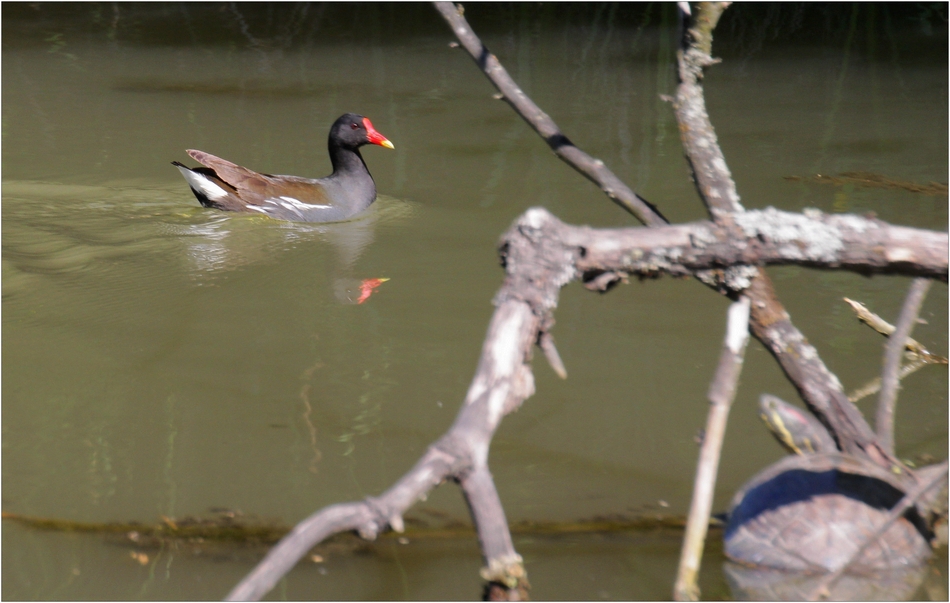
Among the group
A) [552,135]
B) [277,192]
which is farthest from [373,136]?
[552,135]

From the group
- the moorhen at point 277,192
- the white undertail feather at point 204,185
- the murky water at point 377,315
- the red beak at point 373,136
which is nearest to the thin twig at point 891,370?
the murky water at point 377,315

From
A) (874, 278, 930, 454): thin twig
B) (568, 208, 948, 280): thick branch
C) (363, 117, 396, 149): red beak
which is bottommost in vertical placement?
(363, 117, 396, 149): red beak

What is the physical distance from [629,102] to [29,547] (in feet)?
24.9

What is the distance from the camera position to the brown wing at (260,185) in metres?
6.58

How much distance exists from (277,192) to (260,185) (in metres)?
0.13

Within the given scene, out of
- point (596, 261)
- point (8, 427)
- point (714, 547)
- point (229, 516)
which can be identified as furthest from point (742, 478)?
point (8, 427)

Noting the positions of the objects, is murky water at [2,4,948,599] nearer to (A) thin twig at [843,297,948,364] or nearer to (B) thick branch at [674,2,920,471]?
(A) thin twig at [843,297,948,364]

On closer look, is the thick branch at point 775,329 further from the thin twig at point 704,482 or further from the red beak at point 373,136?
the red beak at point 373,136

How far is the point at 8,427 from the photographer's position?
352cm

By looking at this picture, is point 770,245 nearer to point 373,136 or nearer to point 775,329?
point 775,329

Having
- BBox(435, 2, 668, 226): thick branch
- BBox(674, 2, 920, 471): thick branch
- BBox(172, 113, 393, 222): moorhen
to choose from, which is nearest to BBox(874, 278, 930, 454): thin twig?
BBox(674, 2, 920, 471): thick branch

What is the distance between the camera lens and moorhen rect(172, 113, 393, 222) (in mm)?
6586

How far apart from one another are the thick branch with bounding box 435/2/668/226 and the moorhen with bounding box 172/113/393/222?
3757mm

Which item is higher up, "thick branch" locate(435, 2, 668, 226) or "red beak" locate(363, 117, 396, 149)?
"thick branch" locate(435, 2, 668, 226)
